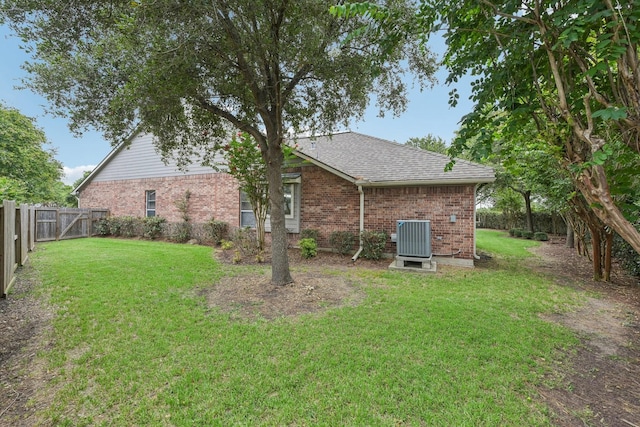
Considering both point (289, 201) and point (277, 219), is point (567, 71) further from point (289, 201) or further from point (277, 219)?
point (289, 201)

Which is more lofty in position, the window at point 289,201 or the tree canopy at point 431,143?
the tree canopy at point 431,143

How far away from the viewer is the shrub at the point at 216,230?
11.6 meters

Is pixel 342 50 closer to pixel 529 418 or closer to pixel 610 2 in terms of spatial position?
pixel 610 2

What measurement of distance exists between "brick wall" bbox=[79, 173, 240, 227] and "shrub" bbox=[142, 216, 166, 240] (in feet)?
1.22

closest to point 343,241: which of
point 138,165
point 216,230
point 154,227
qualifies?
point 216,230

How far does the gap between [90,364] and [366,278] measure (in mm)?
5126

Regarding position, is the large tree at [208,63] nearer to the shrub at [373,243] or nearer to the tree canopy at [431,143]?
the shrub at [373,243]

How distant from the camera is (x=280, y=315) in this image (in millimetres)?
4410

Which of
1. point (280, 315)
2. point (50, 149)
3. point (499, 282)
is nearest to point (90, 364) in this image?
point (280, 315)

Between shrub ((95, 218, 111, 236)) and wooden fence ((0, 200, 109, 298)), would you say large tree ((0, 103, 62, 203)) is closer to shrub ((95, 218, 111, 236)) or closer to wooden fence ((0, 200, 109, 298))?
wooden fence ((0, 200, 109, 298))

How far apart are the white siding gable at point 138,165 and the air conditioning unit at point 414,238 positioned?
9268 millimetres

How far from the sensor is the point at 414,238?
7863 millimetres

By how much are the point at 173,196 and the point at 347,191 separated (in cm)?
886

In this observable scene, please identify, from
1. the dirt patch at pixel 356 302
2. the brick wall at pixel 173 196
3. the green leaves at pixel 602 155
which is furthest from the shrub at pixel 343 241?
the green leaves at pixel 602 155
